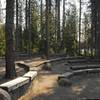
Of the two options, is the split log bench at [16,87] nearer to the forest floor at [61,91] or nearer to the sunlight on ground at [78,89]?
the forest floor at [61,91]

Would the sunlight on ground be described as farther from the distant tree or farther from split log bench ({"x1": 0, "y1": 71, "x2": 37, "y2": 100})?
the distant tree

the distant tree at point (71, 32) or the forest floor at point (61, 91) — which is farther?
the distant tree at point (71, 32)

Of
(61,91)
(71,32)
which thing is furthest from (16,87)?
(71,32)

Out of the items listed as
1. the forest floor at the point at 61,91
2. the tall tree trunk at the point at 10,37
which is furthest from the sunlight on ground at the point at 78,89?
the tall tree trunk at the point at 10,37

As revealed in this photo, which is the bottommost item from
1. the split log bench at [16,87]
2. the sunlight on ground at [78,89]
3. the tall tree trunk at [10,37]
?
the sunlight on ground at [78,89]

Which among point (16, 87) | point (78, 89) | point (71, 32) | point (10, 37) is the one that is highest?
point (71, 32)

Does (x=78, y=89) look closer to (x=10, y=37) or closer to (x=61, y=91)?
(x=61, y=91)

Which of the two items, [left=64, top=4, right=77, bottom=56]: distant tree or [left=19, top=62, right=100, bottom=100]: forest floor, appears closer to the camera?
[left=19, top=62, right=100, bottom=100]: forest floor

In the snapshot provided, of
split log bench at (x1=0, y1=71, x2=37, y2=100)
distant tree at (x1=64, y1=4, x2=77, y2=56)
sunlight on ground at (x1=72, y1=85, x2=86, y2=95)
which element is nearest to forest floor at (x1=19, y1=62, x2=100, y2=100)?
sunlight on ground at (x1=72, y1=85, x2=86, y2=95)

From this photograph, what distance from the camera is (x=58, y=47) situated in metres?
42.7

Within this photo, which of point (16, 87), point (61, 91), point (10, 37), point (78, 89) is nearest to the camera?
point (16, 87)

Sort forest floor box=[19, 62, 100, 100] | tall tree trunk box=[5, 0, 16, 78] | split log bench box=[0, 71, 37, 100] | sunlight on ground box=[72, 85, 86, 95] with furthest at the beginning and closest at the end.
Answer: tall tree trunk box=[5, 0, 16, 78] < sunlight on ground box=[72, 85, 86, 95] < forest floor box=[19, 62, 100, 100] < split log bench box=[0, 71, 37, 100]

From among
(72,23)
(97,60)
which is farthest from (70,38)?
(97,60)

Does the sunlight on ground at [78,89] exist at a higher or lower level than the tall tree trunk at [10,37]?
lower
